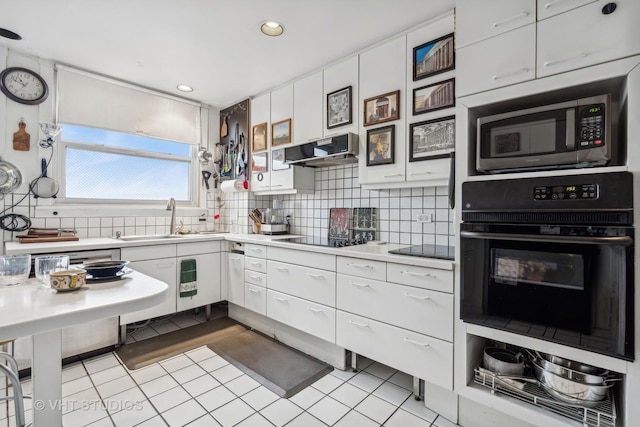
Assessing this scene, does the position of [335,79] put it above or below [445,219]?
above

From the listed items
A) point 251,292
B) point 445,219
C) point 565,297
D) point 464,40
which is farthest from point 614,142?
point 251,292

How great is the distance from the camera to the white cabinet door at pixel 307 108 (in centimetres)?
261

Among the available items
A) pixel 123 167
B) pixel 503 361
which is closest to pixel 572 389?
pixel 503 361

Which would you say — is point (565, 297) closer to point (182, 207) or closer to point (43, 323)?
point (43, 323)

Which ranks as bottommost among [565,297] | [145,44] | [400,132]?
[565,297]

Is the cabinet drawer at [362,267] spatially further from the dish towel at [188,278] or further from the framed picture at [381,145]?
the dish towel at [188,278]

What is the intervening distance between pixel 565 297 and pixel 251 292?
2317mm

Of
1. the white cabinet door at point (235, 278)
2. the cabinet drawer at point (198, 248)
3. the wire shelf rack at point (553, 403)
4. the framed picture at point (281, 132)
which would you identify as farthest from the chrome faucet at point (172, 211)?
the wire shelf rack at point (553, 403)

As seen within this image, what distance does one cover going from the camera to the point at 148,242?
258cm

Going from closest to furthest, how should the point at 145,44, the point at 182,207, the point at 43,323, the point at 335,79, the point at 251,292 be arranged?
the point at 43,323, the point at 145,44, the point at 335,79, the point at 251,292, the point at 182,207

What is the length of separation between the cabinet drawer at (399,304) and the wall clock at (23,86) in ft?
9.68

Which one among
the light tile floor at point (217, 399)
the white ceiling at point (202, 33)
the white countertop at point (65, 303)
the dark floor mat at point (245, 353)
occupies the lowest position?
the light tile floor at point (217, 399)

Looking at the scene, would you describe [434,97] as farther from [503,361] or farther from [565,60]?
[503,361]

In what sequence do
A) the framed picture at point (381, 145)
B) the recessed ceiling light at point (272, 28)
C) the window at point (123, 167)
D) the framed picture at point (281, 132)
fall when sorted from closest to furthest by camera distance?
the recessed ceiling light at point (272, 28) → the framed picture at point (381, 145) → the window at point (123, 167) → the framed picture at point (281, 132)
